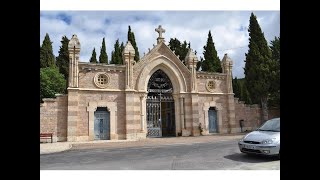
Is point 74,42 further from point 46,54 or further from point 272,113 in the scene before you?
point 272,113

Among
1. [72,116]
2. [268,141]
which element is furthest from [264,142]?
[72,116]

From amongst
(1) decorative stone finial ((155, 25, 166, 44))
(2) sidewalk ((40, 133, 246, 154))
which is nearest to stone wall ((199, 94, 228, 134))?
(2) sidewalk ((40, 133, 246, 154))

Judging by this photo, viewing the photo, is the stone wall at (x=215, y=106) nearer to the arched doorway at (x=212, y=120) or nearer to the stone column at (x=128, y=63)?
the arched doorway at (x=212, y=120)

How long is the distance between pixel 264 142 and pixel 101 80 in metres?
12.6

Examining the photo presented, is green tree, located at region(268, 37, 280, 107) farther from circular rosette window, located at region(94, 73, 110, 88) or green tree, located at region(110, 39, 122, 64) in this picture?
green tree, located at region(110, 39, 122, 64)

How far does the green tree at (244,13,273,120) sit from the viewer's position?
1014 inches

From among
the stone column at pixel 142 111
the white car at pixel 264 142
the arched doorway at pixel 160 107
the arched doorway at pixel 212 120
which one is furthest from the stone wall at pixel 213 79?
the white car at pixel 264 142

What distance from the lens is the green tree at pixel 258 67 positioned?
1014 inches

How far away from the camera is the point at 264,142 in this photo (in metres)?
9.38

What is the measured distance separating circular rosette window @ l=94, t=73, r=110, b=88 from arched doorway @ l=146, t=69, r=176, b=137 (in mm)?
3099
